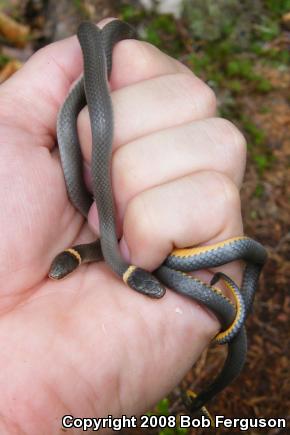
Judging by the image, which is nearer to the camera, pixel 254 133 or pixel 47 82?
pixel 47 82

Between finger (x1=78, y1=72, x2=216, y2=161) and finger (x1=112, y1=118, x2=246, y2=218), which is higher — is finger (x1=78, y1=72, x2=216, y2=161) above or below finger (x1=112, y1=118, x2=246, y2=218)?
above

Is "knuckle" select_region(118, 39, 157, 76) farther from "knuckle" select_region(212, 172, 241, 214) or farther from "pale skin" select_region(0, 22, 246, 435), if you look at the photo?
"knuckle" select_region(212, 172, 241, 214)

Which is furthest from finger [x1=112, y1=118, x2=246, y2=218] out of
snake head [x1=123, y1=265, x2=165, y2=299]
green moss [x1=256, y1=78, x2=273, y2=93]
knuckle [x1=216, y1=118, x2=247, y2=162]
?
green moss [x1=256, y1=78, x2=273, y2=93]

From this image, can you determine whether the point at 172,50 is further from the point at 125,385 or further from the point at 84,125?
the point at 125,385

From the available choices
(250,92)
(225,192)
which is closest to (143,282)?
(225,192)

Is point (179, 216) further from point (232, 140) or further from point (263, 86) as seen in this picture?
point (263, 86)

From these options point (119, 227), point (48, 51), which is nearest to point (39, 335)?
point (119, 227)
